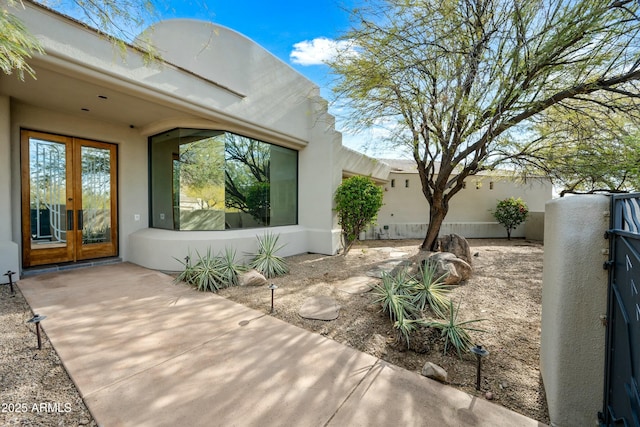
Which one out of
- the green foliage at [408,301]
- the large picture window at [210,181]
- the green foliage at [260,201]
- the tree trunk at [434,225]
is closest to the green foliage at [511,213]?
the tree trunk at [434,225]

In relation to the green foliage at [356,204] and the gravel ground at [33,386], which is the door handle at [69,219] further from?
the green foliage at [356,204]

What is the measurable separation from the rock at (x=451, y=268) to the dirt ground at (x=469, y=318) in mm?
165

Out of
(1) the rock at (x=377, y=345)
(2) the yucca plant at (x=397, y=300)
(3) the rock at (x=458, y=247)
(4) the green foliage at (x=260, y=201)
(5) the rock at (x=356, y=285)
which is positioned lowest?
(1) the rock at (x=377, y=345)

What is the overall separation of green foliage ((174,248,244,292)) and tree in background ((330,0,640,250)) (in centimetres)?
520

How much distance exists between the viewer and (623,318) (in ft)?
5.40

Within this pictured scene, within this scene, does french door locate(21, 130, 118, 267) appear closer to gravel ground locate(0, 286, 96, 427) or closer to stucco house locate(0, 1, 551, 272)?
stucco house locate(0, 1, 551, 272)

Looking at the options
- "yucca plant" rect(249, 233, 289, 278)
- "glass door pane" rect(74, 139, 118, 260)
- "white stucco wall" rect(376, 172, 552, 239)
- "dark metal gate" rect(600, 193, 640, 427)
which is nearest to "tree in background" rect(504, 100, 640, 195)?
"dark metal gate" rect(600, 193, 640, 427)

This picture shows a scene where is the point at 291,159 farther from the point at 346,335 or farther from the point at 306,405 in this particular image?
the point at 306,405

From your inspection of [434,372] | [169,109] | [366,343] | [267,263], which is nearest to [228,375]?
[366,343]

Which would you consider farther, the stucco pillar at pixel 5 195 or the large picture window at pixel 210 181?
the large picture window at pixel 210 181

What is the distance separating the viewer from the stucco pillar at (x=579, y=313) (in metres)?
1.88

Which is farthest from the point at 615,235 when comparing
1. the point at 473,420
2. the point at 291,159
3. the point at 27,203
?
the point at 27,203

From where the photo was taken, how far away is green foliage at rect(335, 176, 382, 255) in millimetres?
7664

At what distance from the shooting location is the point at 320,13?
5.68 metres
